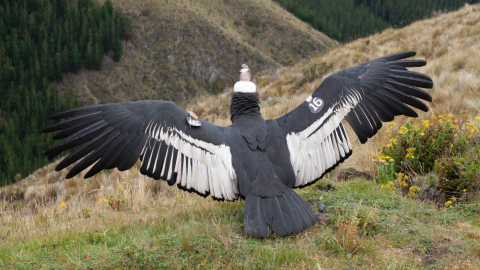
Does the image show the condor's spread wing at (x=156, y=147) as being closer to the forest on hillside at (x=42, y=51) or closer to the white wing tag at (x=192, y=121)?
the white wing tag at (x=192, y=121)

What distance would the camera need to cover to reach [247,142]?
4.04 meters

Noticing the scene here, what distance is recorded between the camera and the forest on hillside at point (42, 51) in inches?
2434

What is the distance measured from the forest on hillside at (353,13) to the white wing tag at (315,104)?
315ft

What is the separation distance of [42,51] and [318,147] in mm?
77112

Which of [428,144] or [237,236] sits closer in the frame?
[237,236]

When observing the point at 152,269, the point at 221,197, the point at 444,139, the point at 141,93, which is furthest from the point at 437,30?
the point at 141,93

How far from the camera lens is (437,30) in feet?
44.0

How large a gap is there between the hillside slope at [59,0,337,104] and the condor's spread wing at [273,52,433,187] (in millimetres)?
62702

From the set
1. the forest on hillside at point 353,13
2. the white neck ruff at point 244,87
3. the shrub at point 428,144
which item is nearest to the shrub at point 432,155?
the shrub at point 428,144

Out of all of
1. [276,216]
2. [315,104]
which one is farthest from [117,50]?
[276,216]

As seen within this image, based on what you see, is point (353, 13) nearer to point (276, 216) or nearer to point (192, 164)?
point (192, 164)

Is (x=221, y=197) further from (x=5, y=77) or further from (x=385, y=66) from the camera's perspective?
(x=5, y=77)

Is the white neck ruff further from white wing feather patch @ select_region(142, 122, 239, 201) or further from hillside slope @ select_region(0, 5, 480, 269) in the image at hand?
hillside slope @ select_region(0, 5, 480, 269)

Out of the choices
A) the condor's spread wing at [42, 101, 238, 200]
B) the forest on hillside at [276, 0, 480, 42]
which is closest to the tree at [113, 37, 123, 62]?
the forest on hillside at [276, 0, 480, 42]
